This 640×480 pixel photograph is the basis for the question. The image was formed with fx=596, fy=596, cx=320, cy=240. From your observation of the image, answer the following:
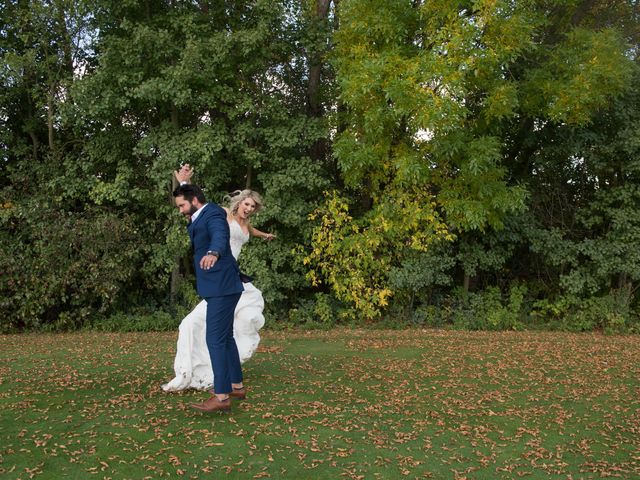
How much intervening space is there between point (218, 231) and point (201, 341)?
5.17ft

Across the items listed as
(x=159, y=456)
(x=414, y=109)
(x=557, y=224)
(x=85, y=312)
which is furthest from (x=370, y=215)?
(x=159, y=456)

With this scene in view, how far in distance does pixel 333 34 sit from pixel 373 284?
17.3 feet

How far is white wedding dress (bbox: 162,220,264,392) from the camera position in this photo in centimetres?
599

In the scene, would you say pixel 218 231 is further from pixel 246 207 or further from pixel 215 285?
pixel 246 207

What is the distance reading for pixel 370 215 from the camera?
12.5m

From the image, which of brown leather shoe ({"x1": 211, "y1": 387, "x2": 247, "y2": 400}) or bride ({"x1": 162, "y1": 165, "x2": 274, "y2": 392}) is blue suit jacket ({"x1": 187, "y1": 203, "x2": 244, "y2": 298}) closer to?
bride ({"x1": 162, "y1": 165, "x2": 274, "y2": 392})

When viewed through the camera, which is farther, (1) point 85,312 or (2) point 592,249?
(2) point 592,249

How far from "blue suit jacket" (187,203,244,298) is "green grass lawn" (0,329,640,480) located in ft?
3.74

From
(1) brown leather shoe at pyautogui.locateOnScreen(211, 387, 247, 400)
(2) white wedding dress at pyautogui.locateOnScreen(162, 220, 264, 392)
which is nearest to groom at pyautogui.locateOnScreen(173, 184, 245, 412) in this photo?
(1) brown leather shoe at pyautogui.locateOnScreen(211, 387, 247, 400)

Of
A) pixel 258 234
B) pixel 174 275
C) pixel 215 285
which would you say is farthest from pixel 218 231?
pixel 174 275

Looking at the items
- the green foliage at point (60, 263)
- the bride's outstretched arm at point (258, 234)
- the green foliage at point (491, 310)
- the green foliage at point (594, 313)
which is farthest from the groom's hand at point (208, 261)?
the green foliage at point (594, 313)

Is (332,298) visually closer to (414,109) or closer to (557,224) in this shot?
(414,109)

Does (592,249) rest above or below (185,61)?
below

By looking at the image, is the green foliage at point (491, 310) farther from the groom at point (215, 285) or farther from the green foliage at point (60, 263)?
the groom at point (215, 285)
